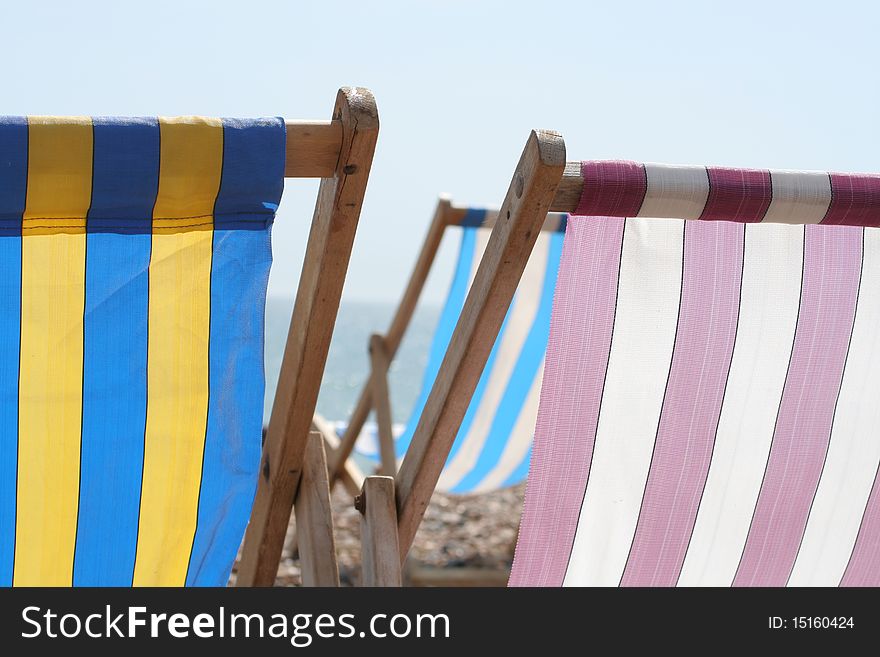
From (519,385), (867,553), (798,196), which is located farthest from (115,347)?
(519,385)

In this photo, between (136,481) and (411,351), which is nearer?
(136,481)

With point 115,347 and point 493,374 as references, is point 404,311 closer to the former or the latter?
point 493,374

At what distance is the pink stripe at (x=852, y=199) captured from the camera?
1350 mm

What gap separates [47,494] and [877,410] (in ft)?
4.24

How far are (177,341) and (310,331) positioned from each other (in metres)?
0.18

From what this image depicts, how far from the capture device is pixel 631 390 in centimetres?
144

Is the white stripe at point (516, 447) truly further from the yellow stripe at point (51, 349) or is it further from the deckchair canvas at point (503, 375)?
the yellow stripe at point (51, 349)

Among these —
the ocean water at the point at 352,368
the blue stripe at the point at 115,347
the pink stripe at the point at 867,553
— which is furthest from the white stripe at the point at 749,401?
the ocean water at the point at 352,368

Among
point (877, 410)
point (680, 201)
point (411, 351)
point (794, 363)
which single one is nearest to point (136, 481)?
point (680, 201)

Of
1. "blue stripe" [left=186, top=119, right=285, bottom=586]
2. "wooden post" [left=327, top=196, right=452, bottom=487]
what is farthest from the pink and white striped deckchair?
"wooden post" [left=327, top=196, right=452, bottom=487]

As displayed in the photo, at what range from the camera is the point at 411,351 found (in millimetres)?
38438

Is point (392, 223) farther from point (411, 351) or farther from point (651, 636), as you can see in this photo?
point (651, 636)

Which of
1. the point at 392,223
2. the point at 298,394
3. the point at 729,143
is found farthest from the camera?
the point at 392,223

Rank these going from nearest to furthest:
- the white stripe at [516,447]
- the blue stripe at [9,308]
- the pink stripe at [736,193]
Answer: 1. the blue stripe at [9,308]
2. the pink stripe at [736,193]
3. the white stripe at [516,447]
